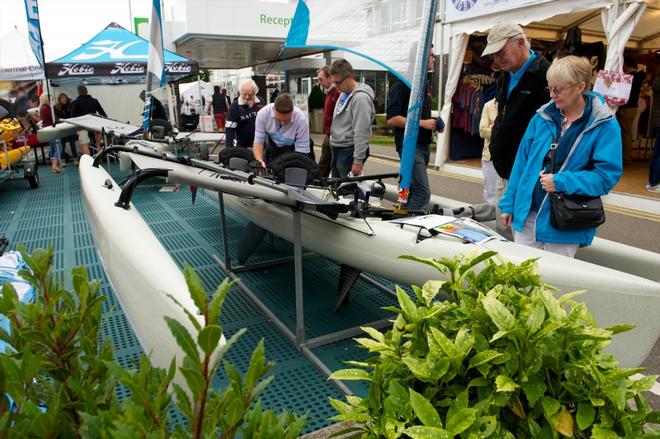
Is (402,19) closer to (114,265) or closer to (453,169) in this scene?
(114,265)

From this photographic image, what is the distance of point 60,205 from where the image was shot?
6.93 m

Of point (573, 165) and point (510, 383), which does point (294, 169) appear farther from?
point (510, 383)

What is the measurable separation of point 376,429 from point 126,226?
68.5 inches

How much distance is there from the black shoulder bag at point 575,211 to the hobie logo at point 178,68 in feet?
35.3

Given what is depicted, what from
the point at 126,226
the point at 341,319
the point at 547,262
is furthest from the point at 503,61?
the point at 126,226

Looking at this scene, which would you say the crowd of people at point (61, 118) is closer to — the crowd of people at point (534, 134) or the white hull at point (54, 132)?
the white hull at point (54, 132)

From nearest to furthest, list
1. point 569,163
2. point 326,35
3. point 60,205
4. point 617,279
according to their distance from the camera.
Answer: point 617,279 < point 569,163 < point 326,35 < point 60,205

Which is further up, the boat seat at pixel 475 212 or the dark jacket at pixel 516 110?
the dark jacket at pixel 516 110

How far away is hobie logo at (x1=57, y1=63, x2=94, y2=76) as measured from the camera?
985cm

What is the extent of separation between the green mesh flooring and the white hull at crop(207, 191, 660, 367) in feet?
1.96

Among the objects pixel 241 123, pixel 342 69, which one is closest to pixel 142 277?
pixel 342 69

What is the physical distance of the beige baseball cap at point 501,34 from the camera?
112 inches

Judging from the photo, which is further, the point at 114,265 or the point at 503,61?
the point at 503,61

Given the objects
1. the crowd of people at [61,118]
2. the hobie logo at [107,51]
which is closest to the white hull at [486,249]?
the crowd of people at [61,118]
